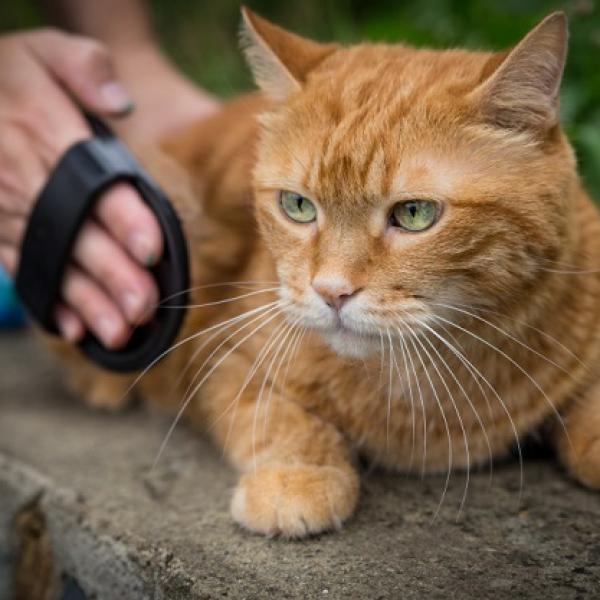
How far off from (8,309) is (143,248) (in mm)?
1543

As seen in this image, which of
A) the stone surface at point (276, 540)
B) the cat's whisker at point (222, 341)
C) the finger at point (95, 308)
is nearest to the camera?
the stone surface at point (276, 540)

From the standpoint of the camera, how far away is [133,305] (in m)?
1.78

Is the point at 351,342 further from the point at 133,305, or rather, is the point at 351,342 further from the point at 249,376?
the point at 133,305

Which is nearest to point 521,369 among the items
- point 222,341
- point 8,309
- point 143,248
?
point 222,341

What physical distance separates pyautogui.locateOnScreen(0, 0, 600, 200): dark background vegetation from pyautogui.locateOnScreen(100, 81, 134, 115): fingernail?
948 mm

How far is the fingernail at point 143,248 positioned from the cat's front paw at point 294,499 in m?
0.50

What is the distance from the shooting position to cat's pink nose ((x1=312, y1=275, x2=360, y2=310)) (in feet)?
4.35

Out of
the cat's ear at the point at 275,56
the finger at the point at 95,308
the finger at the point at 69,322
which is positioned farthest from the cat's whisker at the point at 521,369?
the finger at the point at 69,322

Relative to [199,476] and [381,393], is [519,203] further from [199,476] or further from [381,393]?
[199,476]

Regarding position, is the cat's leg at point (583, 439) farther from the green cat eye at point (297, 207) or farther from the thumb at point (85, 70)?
the thumb at point (85, 70)

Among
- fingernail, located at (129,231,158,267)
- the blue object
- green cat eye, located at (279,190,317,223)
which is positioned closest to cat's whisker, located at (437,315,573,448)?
green cat eye, located at (279,190,317,223)

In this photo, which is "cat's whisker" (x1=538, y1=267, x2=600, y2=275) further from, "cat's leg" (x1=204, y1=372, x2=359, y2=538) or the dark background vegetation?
the dark background vegetation

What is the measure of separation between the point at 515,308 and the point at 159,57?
5.87 feet

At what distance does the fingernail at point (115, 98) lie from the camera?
1.96m
